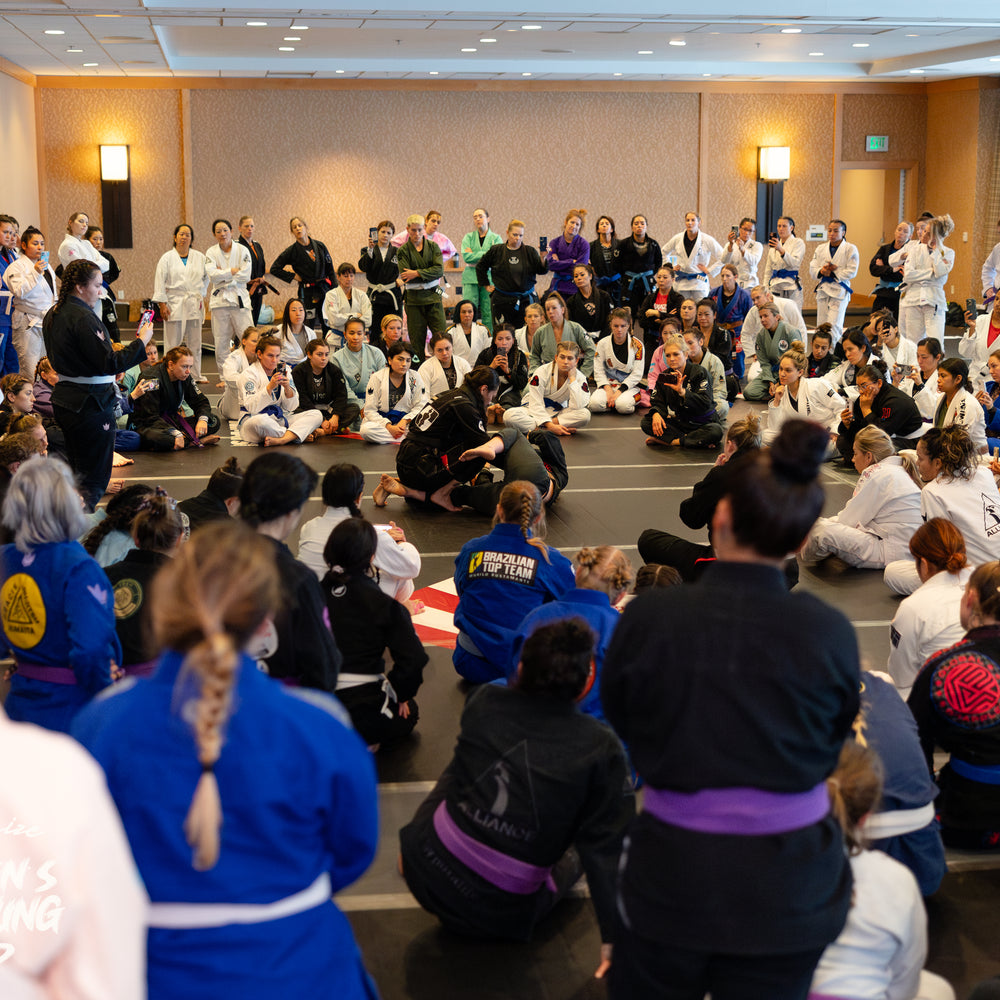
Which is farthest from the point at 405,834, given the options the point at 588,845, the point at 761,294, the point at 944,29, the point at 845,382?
the point at 944,29

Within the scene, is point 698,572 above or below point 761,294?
below

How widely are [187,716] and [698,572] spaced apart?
155 inches

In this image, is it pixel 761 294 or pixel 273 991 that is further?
pixel 761 294

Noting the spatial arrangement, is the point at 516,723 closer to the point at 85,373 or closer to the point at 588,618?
the point at 588,618

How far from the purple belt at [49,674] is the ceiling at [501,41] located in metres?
8.53

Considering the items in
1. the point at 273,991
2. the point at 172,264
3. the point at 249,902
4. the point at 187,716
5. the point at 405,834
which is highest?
the point at 172,264

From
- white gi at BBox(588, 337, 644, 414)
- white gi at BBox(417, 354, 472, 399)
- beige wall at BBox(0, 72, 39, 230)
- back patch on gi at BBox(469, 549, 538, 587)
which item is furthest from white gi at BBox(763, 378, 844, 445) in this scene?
beige wall at BBox(0, 72, 39, 230)

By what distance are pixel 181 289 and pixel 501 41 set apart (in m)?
4.61

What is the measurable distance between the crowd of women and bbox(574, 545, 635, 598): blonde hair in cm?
2

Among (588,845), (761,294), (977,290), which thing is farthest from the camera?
(977,290)

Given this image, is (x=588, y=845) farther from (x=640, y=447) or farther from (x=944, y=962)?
(x=640, y=447)

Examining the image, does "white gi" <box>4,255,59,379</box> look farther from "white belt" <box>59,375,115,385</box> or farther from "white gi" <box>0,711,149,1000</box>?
"white gi" <box>0,711,149,1000</box>

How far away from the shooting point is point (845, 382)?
9.68m

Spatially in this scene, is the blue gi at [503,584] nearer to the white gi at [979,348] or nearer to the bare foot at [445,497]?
the bare foot at [445,497]
